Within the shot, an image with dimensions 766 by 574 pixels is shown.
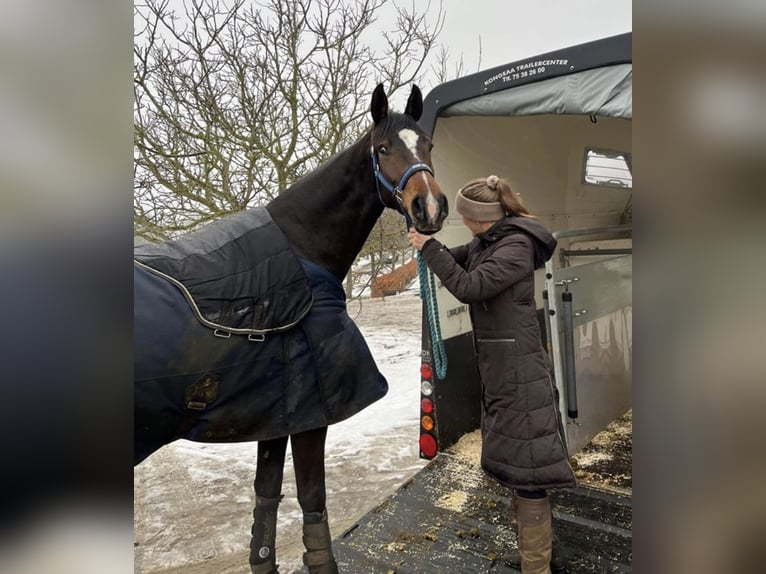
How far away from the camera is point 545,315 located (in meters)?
2.61

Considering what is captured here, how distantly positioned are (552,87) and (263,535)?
7.31ft

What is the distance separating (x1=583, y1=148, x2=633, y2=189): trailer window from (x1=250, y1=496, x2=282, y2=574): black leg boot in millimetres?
3482

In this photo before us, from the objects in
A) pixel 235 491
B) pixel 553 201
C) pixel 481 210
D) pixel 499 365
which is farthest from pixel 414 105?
pixel 235 491

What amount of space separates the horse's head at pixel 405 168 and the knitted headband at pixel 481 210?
0.31m

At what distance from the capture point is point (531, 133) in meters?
3.51

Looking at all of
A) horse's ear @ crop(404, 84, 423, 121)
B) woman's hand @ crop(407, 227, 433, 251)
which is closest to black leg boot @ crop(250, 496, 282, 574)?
woman's hand @ crop(407, 227, 433, 251)

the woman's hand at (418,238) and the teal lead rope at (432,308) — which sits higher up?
the woman's hand at (418,238)

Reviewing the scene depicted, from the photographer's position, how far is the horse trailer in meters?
2.08

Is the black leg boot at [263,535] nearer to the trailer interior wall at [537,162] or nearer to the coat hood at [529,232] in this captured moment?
the coat hood at [529,232]

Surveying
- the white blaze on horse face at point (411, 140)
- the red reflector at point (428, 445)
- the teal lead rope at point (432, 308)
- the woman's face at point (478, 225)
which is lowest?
the red reflector at point (428, 445)

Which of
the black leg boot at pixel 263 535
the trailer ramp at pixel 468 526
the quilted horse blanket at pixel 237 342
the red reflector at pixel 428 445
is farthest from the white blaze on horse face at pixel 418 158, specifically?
the red reflector at pixel 428 445

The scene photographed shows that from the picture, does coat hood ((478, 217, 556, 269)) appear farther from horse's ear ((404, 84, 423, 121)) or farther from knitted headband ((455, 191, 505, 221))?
horse's ear ((404, 84, 423, 121))

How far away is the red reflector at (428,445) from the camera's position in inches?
115
